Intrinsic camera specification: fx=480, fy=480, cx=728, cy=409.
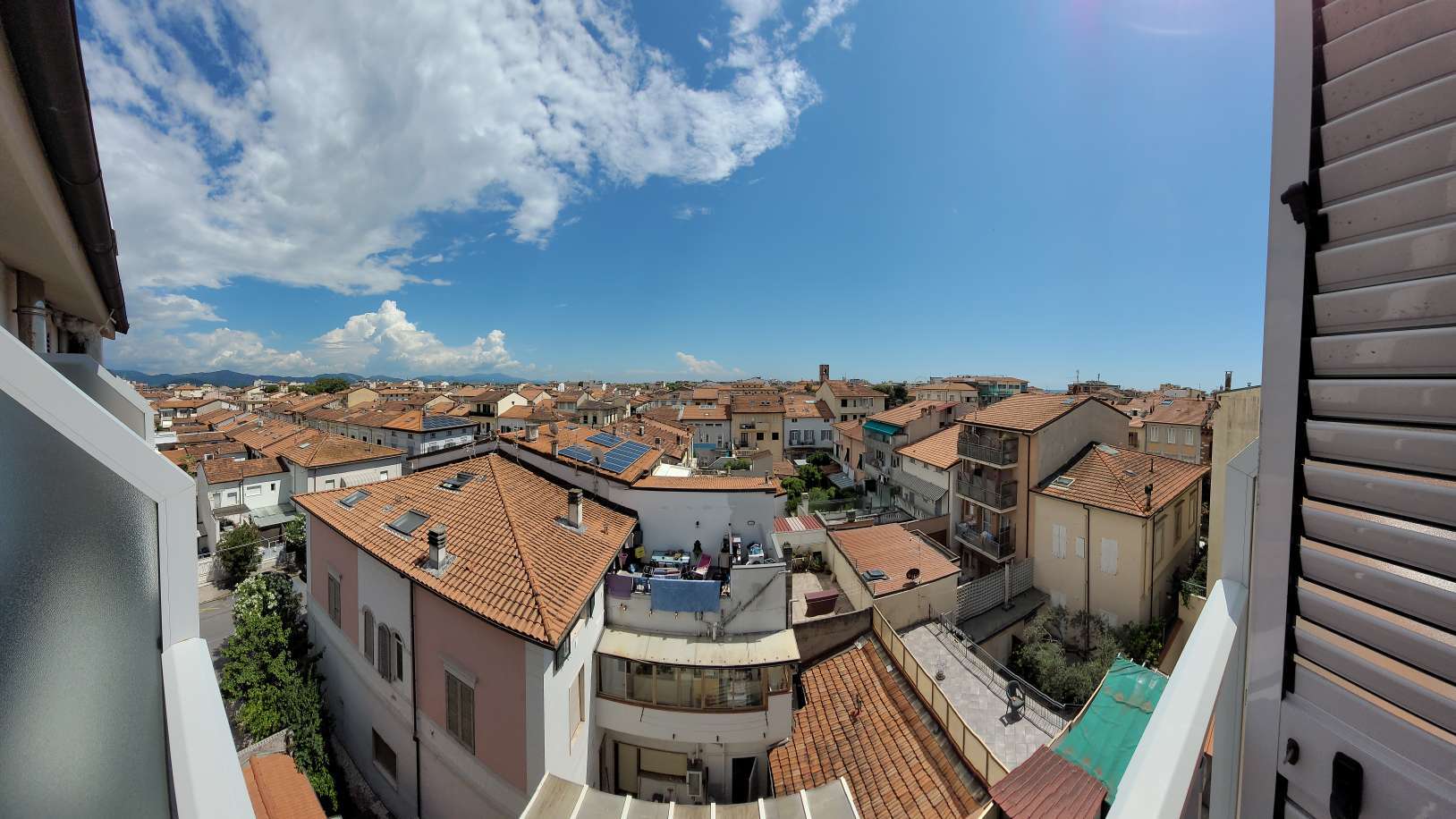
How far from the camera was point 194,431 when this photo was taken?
3244 centimetres

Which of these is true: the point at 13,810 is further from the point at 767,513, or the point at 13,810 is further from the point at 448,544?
the point at 767,513

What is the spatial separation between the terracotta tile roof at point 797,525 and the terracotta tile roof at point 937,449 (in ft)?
17.8

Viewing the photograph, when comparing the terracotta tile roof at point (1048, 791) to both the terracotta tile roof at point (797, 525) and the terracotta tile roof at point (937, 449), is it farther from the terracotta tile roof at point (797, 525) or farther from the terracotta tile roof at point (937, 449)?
the terracotta tile roof at point (937, 449)

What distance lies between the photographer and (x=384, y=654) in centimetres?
835

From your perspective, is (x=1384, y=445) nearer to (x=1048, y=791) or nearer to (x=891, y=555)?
(x=1048, y=791)

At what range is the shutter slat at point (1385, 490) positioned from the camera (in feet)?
3.27

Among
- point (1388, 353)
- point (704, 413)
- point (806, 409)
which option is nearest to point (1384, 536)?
point (1388, 353)

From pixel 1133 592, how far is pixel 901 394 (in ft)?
156

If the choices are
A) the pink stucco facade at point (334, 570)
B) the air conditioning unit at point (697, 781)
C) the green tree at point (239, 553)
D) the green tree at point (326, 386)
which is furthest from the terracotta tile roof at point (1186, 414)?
the green tree at point (326, 386)

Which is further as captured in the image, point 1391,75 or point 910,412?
point 910,412

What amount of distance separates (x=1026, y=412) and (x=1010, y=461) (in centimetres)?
225

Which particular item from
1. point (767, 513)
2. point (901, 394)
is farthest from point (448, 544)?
point (901, 394)

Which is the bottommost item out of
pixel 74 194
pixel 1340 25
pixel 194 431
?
pixel 194 431

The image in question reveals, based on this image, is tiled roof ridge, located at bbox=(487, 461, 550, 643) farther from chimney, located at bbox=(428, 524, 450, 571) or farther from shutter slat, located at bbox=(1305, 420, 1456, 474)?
shutter slat, located at bbox=(1305, 420, 1456, 474)
